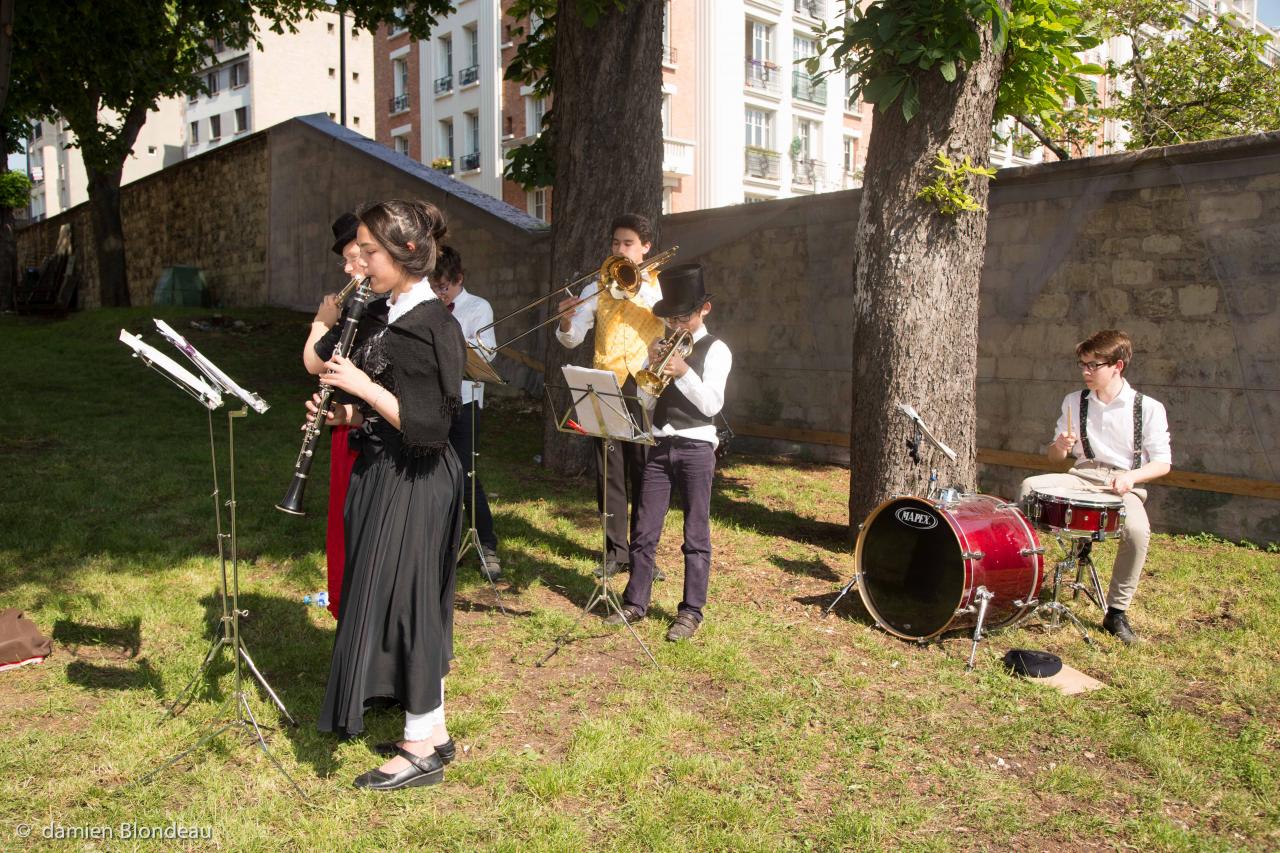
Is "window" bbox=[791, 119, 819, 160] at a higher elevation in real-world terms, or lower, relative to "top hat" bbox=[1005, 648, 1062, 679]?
higher

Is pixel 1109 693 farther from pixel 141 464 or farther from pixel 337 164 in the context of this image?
pixel 337 164

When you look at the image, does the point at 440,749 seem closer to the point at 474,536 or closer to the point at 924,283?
the point at 474,536

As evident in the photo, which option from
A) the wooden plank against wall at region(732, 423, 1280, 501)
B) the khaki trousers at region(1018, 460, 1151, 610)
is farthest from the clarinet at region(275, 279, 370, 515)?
the wooden plank against wall at region(732, 423, 1280, 501)

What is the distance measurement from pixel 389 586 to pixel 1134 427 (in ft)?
14.4

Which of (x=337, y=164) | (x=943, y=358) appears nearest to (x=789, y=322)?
(x=943, y=358)

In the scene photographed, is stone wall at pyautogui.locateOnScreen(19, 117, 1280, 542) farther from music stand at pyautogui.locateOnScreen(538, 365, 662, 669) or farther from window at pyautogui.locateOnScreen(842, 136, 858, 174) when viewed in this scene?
window at pyautogui.locateOnScreen(842, 136, 858, 174)

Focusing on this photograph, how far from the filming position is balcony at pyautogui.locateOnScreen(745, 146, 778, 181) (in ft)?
118

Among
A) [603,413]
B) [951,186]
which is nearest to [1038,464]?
[951,186]

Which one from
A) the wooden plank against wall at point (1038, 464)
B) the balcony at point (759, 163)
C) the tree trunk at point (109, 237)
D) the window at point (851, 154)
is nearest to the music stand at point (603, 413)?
the wooden plank against wall at point (1038, 464)

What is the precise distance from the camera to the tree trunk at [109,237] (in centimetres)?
2052

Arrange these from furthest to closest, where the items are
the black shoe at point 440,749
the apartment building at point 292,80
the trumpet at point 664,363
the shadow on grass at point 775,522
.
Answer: the apartment building at point 292,80 < the shadow on grass at point 775,522 < the trumpet at point 664,363 < the black shoe at point 440,749

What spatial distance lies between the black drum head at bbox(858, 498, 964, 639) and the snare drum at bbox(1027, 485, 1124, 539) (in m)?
0.60

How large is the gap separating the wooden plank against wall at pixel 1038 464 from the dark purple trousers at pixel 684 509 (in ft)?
11.5

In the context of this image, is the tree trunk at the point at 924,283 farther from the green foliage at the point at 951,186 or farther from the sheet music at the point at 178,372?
the sheet music at the point at 178,372
